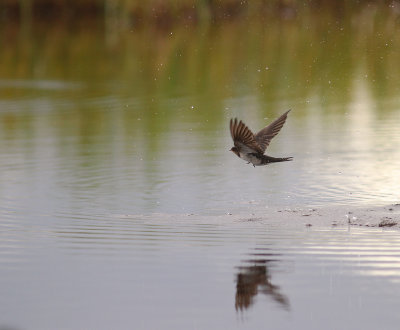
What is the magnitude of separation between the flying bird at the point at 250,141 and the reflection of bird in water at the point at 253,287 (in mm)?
2084

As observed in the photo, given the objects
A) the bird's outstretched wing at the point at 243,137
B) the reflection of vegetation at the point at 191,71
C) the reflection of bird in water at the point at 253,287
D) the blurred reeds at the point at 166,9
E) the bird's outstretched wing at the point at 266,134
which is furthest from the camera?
the blurred reeds at the point at 166,9

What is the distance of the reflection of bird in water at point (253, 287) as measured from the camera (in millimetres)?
8375

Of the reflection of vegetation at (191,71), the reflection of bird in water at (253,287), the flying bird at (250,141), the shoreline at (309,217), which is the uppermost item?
the reflection of vegetation at (191,71)

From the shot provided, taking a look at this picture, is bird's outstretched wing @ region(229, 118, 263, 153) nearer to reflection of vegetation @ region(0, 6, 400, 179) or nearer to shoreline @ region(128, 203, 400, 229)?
shoreline @ region(128, 203, 400, 229)

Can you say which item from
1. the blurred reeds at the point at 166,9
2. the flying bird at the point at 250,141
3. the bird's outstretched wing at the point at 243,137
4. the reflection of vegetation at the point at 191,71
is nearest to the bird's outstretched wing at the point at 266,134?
the flying bird at the point at 250,141

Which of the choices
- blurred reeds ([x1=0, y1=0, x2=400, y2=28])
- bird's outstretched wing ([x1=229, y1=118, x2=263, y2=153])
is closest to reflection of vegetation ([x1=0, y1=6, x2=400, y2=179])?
blurred reeds ([x1=0, y1=0, x2=400, y2=28])

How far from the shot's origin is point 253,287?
882 centimetres

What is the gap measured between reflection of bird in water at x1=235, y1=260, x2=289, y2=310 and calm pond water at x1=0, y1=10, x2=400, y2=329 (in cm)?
2

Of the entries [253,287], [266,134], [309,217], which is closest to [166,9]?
[266,134]

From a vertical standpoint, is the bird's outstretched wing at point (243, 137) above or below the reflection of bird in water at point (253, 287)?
above

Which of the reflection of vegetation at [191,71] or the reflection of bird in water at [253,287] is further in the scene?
the reflection of vegetation at [191,71]

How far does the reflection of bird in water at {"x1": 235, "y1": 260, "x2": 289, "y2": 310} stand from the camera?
27.5 ft

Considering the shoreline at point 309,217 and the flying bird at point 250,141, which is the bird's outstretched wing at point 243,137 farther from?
the shoreline at point 309,217

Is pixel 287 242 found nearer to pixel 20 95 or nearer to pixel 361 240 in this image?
pixel 361 240
